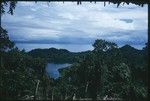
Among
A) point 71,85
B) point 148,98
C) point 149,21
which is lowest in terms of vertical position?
point 71,85

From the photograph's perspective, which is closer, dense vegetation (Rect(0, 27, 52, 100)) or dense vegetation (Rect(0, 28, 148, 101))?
dense vegetation (Rect(0, 27, 52, 100))

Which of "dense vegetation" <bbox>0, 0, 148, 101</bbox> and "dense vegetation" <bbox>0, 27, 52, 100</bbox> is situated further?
"dense vegetation" <bbox>0, 0, 148, 101</bbox>

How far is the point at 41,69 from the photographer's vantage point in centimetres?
3262

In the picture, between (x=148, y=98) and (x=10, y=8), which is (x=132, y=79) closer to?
(x=10, y=8)

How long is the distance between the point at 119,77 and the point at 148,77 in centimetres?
2740

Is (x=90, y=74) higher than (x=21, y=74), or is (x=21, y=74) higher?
(x=21, y=74)

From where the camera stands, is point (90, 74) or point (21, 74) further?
point (90, 74)

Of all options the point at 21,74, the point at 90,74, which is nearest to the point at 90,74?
the point at 90,74

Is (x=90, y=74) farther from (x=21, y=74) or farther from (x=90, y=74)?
(x=21, y=74)

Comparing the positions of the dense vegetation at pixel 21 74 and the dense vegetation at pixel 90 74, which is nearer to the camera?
the dense vegetation at pixel 21 74

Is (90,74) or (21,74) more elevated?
(21,74)

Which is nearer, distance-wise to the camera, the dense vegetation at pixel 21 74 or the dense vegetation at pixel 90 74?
the dense vegetation at pixel 21 74

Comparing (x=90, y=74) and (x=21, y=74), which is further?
(x=90, y=74)

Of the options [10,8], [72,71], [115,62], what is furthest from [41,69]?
[10,8]
